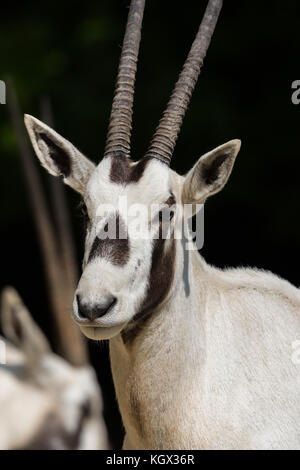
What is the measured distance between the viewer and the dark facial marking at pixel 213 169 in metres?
3.80

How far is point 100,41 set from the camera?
11.8m

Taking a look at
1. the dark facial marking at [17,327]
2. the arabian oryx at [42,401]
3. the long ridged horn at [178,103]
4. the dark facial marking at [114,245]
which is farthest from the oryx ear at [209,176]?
the dark facial marking at [17,327]

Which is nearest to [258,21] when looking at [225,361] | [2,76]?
[2,76]

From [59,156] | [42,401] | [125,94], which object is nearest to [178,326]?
[59,156]

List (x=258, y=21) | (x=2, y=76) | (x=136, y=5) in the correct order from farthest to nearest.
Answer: (x=2, y=76) < (x=258, y=21) < (x=136, y=5)

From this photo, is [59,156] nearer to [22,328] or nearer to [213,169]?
[213,169]

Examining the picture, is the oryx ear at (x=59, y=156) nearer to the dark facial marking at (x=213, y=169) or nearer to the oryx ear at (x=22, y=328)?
the dark facial marking at (x=213, y=169)

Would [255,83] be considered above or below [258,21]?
below

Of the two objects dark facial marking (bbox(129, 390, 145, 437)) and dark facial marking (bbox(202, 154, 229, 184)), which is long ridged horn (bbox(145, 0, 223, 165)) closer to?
dark facial marking (bbox(202, 154, 229, 184))

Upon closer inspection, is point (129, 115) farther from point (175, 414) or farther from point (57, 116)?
point (57, 116)

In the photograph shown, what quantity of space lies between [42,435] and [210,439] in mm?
4964

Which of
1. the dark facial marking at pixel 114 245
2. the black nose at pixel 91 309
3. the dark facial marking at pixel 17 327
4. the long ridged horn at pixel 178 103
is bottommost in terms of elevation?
the dark facial marking at pixel 17 327

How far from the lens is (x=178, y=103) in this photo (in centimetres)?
400
